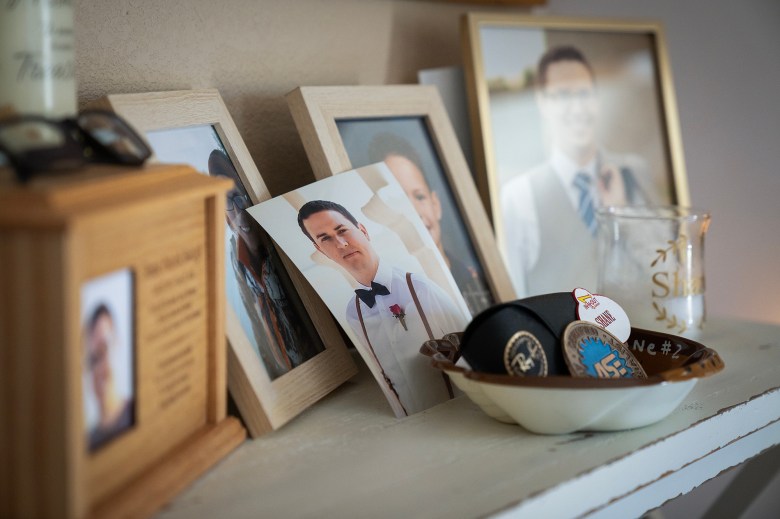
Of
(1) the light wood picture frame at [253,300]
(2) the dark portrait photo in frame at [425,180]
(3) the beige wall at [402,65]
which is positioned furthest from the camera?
(2) the dark portrait photo in frame at [425,180]

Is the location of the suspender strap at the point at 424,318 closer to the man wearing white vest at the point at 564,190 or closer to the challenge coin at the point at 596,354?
the challenge coin at the point at 596,354

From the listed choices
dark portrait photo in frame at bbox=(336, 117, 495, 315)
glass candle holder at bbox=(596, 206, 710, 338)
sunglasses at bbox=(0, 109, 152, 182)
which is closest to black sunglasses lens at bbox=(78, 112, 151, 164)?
sunglasses at bbox=(0, 109, 152, 182)

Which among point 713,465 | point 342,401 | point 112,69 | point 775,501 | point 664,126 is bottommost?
point 775,501

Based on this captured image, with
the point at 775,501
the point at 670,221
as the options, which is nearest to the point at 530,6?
the point at 670,221

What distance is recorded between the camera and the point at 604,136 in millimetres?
1096

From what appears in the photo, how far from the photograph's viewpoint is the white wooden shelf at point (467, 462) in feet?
1.66

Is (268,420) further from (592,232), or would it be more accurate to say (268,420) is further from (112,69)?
(592,232)

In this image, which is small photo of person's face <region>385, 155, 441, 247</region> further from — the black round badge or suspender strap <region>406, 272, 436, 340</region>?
the black round badge

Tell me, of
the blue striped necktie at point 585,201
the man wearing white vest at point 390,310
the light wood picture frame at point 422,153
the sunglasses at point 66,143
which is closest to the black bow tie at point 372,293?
the man wearing white vest at point 390,310

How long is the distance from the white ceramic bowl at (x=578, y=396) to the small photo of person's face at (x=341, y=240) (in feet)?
0.42

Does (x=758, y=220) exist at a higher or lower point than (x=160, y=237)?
lower

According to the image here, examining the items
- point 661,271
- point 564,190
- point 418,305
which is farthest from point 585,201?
point 418,305

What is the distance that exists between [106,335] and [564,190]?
0.74 m

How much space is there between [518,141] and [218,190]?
0.57 m
